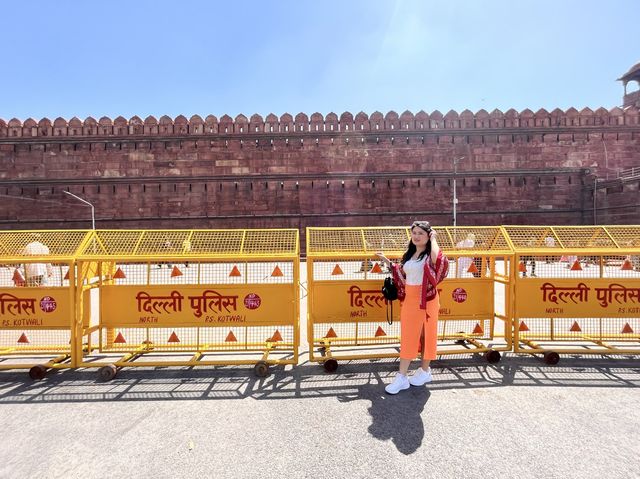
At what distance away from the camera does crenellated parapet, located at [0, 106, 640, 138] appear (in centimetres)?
2147

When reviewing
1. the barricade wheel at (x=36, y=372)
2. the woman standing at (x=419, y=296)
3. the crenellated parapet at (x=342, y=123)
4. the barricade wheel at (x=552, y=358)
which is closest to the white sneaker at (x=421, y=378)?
the woman standing at (x=419, y=296)

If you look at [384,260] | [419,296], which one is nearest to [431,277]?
[419,296]

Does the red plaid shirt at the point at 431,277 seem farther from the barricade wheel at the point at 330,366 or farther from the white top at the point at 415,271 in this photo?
the barricade wheel at the point at 330,366

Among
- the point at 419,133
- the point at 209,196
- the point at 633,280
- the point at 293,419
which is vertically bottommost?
the point at 293,419

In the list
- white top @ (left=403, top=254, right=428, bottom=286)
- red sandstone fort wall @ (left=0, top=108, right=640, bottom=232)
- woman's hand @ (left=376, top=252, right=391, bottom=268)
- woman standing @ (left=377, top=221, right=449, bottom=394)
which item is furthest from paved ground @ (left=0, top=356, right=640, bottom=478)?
red sandstone fort wall @ (left=0, top=108, right=640, bottom=232)

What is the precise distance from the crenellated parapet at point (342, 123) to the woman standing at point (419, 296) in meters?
19.7

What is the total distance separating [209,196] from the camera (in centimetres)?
2156

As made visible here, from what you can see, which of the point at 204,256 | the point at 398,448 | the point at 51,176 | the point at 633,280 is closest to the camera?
the point at 398,448

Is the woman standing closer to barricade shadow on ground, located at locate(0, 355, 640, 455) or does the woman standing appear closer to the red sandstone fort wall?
barricade shadow on ground, located at locate(0, 355, 640, 455)

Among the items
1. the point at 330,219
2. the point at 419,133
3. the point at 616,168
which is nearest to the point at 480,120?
the point at 419,133

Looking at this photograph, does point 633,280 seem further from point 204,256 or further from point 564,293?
point 204,256

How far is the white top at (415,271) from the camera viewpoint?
3410mm

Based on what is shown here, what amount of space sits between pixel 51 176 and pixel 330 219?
18578 mm

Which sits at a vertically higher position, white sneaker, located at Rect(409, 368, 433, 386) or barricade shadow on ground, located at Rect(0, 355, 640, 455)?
white sneaker, located at Rect(409, 368, 433, 386)
